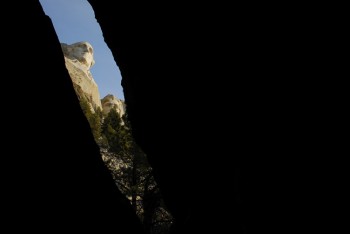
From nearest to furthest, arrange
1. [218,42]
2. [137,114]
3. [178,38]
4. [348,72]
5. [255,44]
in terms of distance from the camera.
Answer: [348,72] < [255,44] < [218,42] < [178,38] < [137,114]

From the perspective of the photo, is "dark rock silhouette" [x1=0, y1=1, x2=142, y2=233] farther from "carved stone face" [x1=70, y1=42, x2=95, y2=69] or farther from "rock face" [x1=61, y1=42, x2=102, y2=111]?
"carved stone face" [x1=70, y1=42, x2=95, y2=69]

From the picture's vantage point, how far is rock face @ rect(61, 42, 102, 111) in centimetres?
6406

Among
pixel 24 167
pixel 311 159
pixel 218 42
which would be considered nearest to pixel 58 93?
pixel 24 167

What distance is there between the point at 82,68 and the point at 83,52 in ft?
43.8

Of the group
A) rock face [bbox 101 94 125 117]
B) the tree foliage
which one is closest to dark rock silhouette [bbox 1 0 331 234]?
the tree foliage

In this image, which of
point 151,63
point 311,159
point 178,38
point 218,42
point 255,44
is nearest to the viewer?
point 311,159

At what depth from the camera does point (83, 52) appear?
87812mm

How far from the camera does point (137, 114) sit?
742 cm

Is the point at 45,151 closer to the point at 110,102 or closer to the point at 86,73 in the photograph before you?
the point at 86,73

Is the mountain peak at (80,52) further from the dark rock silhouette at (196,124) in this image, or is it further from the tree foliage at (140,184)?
the dark rock silhouette at (196,124)

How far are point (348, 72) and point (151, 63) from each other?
12.0ft

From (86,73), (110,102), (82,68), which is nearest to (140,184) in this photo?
(86,73)

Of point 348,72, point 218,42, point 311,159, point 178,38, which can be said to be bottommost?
point 311,159

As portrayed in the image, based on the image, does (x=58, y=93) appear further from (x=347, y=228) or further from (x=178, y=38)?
(x=347, y=228)
